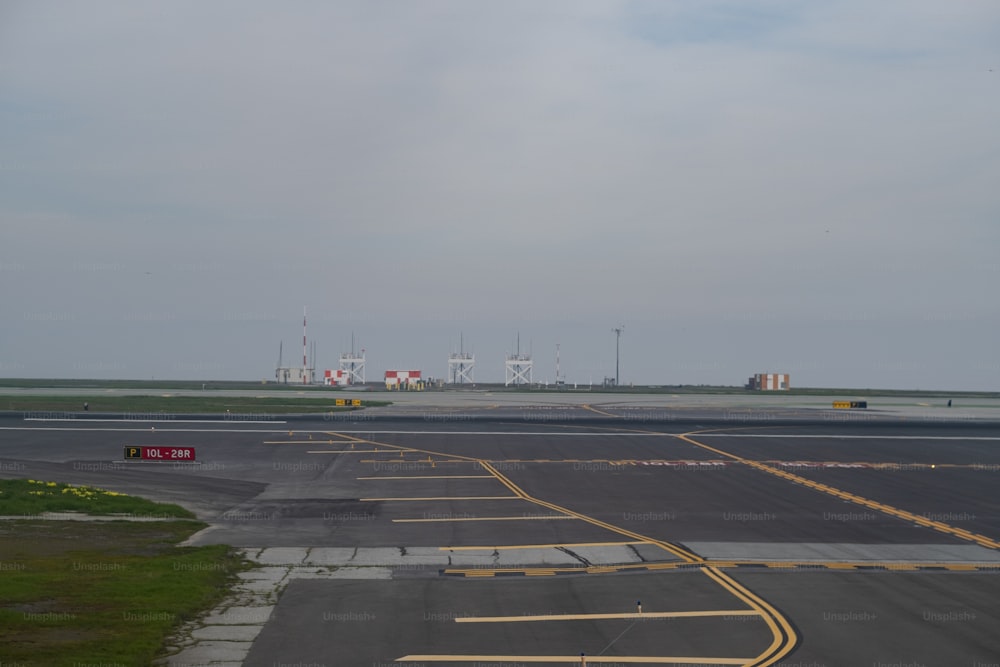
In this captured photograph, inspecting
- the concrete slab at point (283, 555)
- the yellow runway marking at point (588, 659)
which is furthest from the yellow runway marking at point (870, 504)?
the concrete slab at point (283, 555)

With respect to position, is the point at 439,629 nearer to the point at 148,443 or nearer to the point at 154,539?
the point at 154,539

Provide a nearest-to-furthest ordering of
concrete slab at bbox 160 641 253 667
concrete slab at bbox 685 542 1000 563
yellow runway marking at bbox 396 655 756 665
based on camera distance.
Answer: concrete slab at bbox 160 641 253 667 < yellow runway marking at bbox 396 655 756 665 < concrete slab at bbox 685 542 1000 563

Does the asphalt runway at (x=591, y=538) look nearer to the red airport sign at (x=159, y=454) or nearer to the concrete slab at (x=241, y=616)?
the concrete slab at (x=241, y=616)

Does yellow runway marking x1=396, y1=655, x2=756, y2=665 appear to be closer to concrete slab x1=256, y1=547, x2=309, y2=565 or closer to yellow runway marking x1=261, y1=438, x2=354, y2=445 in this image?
concrete slab x1=256, y1=547, x2=309, y2=565

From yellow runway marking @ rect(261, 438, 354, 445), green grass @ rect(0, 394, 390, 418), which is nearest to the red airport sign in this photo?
yellow runway marking @ rect(261, 438, 354, 445)

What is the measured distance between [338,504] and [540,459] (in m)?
18.5

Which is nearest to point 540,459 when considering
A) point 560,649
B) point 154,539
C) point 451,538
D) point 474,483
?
point 474,483

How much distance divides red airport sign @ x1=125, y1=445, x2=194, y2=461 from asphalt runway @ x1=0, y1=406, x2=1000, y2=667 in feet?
4.30

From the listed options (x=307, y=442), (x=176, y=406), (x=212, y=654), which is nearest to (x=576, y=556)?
(x=212, y=654)

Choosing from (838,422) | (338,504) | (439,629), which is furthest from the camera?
(838,422)

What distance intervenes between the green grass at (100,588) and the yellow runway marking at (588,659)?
221 inches

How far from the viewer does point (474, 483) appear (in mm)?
42938

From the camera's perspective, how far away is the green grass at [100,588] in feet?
55.8

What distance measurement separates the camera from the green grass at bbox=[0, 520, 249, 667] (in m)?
17.0
